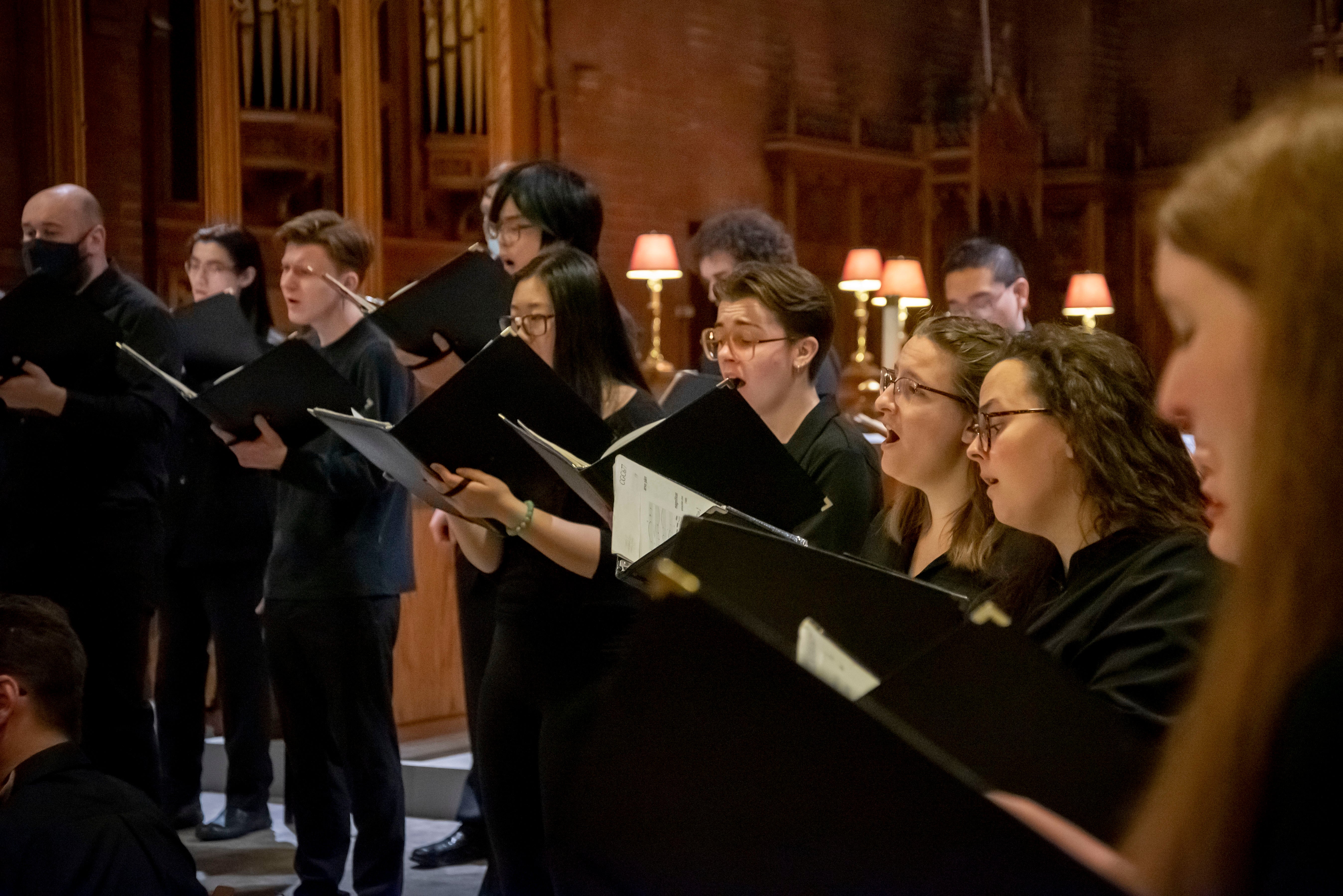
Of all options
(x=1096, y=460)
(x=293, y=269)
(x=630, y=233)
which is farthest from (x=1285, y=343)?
(x=630, y=233)

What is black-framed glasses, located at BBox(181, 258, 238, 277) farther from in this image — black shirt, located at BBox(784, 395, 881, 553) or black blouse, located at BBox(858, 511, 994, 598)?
black blouse, located at BBox(858, 511, 994, 598)

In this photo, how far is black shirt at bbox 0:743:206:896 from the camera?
2.18 meters

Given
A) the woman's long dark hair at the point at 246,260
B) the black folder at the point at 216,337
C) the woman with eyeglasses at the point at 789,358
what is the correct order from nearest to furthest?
1. the woman with eyeglasses at the point at 789,358
2. the black folder at the point at 216,337
3. the woman's long dark hair at the point at 246,260

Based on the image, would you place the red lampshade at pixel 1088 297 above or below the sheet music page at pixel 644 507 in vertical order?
above

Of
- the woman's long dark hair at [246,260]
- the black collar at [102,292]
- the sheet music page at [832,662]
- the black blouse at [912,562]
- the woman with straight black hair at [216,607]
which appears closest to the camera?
the sheet music page at [832,662]

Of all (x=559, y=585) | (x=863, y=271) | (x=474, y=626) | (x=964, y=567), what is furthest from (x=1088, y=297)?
(x=964, y=567)

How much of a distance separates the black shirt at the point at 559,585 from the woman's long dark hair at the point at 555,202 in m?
0.73

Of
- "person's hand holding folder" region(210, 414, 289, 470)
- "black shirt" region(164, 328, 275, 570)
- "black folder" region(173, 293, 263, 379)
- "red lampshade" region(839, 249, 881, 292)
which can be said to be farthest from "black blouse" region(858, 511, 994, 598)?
"red lampshade" region(839, 249, 881, 292)

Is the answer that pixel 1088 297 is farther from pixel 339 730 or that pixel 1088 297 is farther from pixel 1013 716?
pixel 1013 716

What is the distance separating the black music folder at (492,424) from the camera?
7.89ft

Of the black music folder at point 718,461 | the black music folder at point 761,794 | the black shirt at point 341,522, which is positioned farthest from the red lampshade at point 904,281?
the black music folder at point 761,794

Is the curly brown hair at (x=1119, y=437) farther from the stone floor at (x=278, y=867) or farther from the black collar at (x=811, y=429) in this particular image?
the stone floor at (x=278, y=867)

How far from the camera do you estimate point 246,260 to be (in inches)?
173

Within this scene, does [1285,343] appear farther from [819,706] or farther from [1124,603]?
[1124,603]
